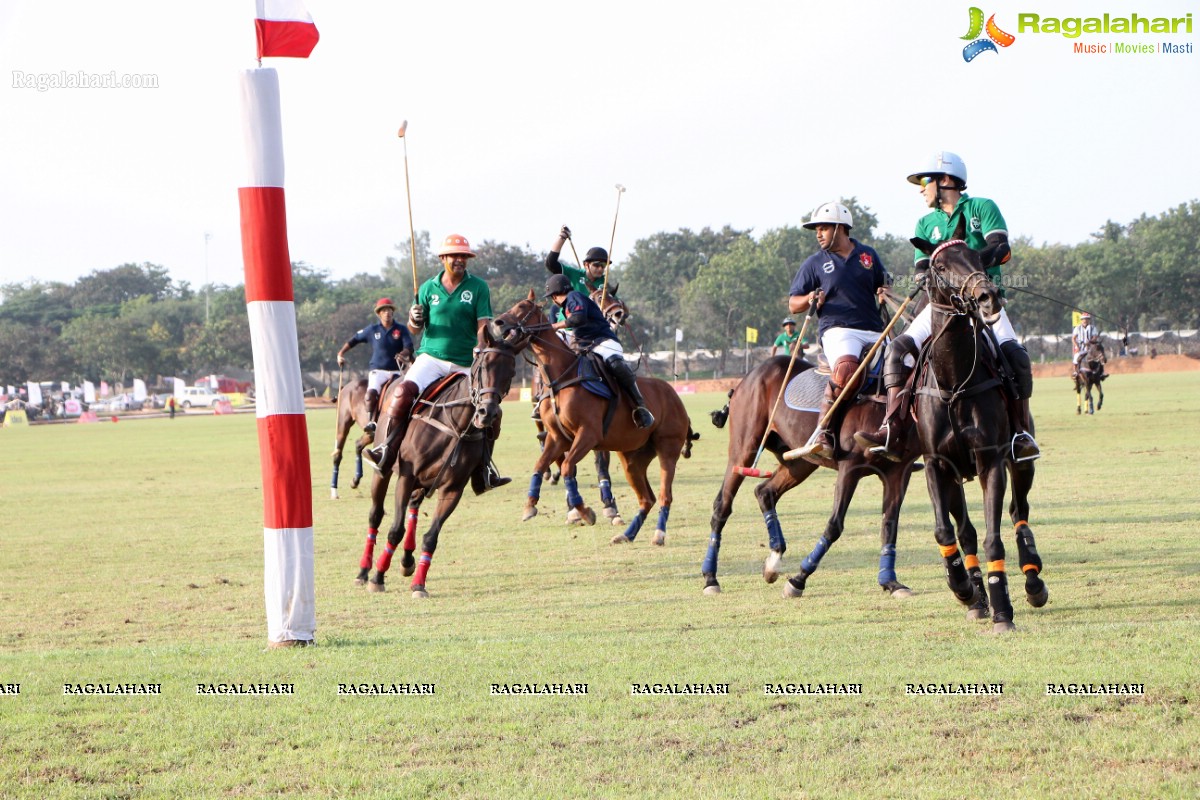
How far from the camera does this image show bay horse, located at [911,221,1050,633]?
7895 millimetres

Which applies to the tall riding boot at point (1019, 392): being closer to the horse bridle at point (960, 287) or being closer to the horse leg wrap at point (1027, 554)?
the horse leg wrap at point (1027, 554)

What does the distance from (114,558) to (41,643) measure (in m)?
4.83

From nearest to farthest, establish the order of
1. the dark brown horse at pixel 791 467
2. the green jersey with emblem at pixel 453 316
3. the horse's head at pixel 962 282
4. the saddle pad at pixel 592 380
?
the horse's head at pixel 962 282 < the dark brown horse at pixel 791 467 < the green jersey with emblem at pixel 453 316 < the saddle pad at pixel 592 380

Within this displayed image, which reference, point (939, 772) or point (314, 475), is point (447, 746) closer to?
point (939, 772)

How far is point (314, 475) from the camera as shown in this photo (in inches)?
992

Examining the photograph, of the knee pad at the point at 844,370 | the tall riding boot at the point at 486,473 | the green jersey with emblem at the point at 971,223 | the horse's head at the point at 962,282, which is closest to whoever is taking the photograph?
the horse's head at the point at 962,282

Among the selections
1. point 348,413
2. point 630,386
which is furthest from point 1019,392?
point 348,413

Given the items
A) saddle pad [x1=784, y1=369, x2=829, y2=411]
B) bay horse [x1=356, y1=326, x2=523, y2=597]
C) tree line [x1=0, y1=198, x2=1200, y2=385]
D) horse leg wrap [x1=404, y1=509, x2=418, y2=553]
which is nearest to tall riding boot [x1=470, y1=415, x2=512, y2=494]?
bay horse [x1=356, y1=326, x2=523, y2=597]

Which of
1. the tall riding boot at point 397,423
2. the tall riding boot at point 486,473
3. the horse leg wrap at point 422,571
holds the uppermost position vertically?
the tall riding boot at point 397,423

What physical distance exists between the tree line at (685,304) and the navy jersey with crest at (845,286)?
242ft

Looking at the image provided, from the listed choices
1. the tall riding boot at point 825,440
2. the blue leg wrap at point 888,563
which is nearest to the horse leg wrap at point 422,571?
the tall riding boot at point 825,440

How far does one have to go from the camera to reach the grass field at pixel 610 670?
16.0 feet

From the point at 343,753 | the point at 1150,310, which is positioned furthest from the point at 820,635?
the point at 1150,310

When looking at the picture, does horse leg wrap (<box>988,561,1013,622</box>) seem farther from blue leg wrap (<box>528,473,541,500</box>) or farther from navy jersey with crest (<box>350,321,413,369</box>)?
navy jersey with crest (<box>350,321,413,369</box>)
